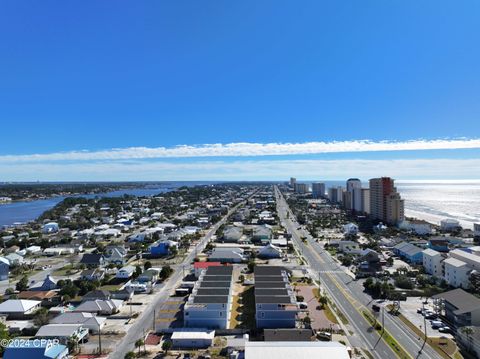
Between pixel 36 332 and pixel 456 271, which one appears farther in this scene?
pixel 456 271

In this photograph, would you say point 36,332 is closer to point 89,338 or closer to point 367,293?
point 89,338

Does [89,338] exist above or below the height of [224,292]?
below

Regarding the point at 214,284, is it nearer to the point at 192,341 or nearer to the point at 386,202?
the point at 192,341

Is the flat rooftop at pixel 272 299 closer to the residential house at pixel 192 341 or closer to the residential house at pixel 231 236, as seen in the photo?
the residential house at pixel 192 341

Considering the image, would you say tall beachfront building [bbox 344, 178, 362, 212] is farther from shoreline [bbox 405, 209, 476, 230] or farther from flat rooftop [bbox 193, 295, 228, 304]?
flat rooftop [bbox 193, 295, 228, 304]


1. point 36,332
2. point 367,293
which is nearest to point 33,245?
point 36,332

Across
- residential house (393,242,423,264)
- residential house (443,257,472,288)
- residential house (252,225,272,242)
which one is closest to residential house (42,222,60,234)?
residential house (252,225,272,242)
